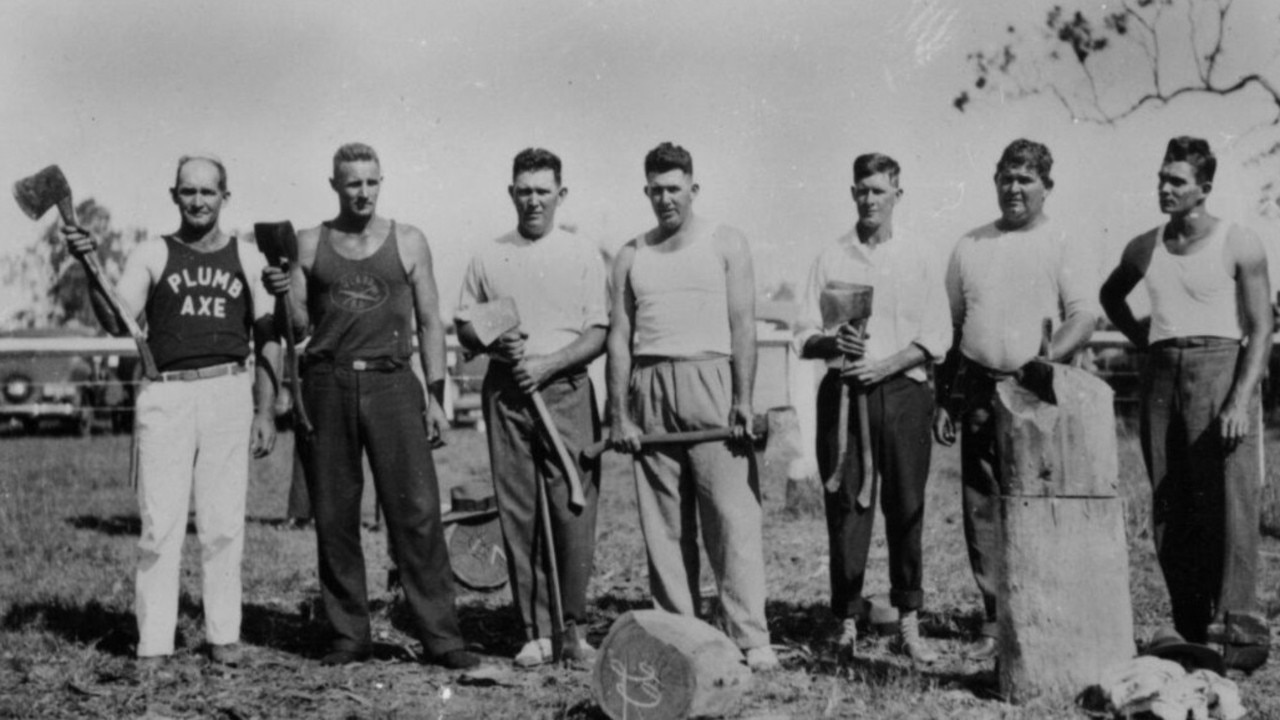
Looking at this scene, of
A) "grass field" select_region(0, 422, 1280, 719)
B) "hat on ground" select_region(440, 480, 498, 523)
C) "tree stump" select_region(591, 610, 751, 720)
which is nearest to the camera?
"tree stump" select_region(591, 610, 751, 720)

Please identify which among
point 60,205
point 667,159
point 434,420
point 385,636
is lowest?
point 385,636

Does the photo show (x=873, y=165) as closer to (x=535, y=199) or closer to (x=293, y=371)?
(x=535, y=199)

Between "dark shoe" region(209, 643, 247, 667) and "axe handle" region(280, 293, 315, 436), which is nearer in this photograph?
"axe handle" region(280, 293, 315, 436)

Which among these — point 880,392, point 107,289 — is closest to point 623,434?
point 880,392

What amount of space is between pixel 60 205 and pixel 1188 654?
4.33 meters

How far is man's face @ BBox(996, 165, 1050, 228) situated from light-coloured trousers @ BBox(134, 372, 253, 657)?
121 inches

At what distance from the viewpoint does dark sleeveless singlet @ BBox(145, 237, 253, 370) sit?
498 centimetres

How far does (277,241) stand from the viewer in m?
4.87

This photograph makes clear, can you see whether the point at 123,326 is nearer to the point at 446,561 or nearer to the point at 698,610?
the point at 446,561

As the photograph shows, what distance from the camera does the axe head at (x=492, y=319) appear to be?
4.87 metres

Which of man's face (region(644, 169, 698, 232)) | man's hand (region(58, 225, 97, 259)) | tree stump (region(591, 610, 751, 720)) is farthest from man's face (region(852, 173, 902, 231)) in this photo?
man's hand (region(58, 225, 97, 259))

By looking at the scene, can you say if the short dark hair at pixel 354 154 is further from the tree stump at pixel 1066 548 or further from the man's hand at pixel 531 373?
the tree stump at pixel 1066 548

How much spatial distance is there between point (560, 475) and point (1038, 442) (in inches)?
73.4

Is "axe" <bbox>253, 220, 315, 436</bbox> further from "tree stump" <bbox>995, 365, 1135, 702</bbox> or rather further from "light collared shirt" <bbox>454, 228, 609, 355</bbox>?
"tree stump" <bbox>995, 365, 1135, 702</bbox>
